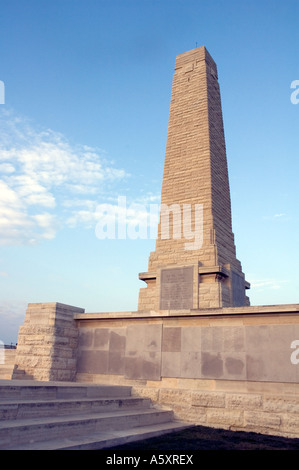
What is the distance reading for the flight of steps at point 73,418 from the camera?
536cm

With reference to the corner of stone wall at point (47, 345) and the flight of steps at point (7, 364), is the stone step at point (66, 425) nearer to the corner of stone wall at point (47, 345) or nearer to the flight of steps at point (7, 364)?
the corner of stone wall at point (47, 345)

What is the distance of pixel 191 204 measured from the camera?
50.1 feet

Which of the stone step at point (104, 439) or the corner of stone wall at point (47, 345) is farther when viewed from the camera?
the corner of stone wall at point (47, 345)

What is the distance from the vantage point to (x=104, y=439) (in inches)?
229

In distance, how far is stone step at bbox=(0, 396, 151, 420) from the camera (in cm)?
582

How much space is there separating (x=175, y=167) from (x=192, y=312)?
869 cm

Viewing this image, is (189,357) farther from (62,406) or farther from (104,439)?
(104,439)

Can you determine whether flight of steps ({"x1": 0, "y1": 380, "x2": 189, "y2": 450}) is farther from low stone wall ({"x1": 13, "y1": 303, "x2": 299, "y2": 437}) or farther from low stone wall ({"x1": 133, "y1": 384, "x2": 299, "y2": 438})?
low stone wall ({"x1": 13, "y1": 303, "x2": 299, "y2": 437})

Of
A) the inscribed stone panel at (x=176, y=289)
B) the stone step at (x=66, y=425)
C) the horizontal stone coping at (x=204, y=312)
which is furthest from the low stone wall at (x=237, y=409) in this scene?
the inscribed stone panel at (x=176, y=289)

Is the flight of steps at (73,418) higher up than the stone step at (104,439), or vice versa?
the flight of steps at (73,418)

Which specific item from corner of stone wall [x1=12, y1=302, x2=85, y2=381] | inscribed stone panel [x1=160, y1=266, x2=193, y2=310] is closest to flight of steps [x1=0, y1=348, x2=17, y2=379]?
corner of stone wall [x1=12, y1=302, x2=85, y2=381]

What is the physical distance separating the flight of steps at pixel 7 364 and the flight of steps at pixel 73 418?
3.76m

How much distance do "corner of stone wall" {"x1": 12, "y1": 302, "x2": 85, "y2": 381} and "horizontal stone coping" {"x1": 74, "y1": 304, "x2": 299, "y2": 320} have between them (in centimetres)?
57

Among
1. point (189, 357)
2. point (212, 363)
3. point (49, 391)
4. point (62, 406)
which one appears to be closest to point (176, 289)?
point (189, 357)
